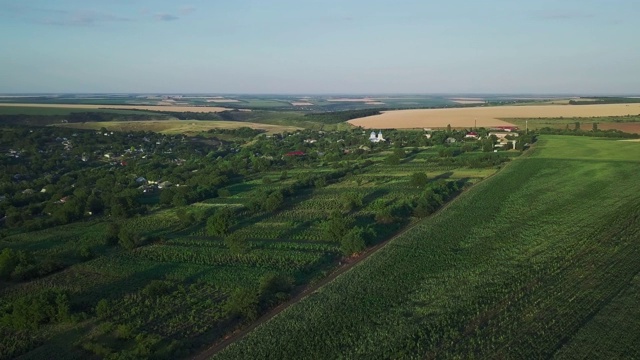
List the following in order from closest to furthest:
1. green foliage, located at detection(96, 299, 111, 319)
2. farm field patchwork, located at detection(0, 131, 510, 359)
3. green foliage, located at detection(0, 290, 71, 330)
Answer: farm field patchwork, located at detection(0, 131, 510, 359) < green foliage, located at detection(0, 290, 71, 330) < green foliage, located at detection(96, 299, 111, 319)

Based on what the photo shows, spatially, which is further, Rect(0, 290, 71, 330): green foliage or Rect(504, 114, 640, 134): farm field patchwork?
Rect(504, 114, 640, 134): farm field patchwork

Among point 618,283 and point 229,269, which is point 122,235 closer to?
point 229,269

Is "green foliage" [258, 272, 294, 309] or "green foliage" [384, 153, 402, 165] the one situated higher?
"green foliage" [384, 153, 402, 165]

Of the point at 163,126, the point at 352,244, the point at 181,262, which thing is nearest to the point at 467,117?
→ the point at 163,126

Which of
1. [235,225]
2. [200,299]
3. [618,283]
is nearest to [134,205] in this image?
[235,225]

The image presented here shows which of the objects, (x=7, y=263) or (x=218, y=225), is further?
(x=218, y=225)

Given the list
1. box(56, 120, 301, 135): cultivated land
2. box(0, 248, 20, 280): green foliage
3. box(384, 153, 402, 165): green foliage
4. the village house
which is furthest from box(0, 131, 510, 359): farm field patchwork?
box(56, 120, 301, 135): cultivated land

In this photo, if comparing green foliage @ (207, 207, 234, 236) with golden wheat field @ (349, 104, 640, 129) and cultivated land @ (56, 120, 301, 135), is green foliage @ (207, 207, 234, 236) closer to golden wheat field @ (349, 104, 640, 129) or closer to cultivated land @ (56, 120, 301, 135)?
→ cultivated land @ (56, 120, 301, 135)

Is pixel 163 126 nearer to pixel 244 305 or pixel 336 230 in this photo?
pixel 336 230

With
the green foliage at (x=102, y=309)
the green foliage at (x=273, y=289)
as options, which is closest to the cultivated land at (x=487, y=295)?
the green foliage at (x=273, y=289)
